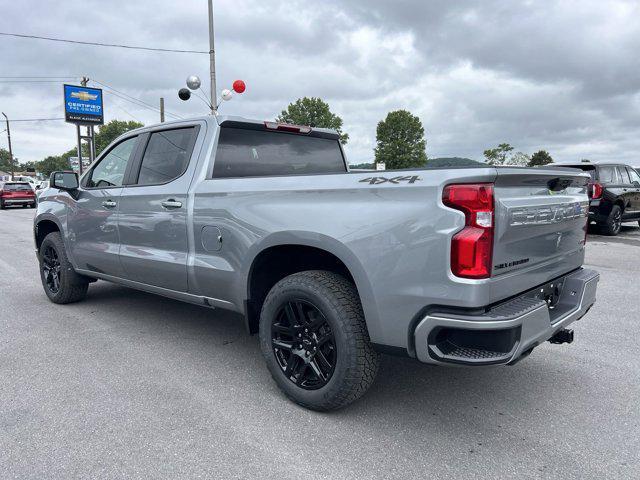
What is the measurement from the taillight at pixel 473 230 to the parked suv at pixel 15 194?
29.4 meters

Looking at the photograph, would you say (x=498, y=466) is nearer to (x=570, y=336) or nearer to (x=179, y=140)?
(x=570, y=336)

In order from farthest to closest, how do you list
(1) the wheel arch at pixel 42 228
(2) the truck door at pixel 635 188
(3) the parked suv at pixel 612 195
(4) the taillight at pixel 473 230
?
(2) the truck door at pixel 635 188, (3) the parked suv at pixel 612 195, (1) the wheel arch at pixel 42 228, (4) the taillight at pixel 473 230

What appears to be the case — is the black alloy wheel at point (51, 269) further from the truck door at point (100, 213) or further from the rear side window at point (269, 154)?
the rear side window at point (269, 154)

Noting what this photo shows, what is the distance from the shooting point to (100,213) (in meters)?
4.45

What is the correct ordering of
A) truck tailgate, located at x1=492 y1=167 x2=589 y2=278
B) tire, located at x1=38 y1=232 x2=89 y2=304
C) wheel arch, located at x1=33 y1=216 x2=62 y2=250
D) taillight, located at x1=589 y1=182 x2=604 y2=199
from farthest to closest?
taillight, located at x1=589 y1=182 x2=604 y2=199 → wheel arch, located at x1=33 y1=216 x2=62 y2=250 → tire, located at x1=38 y1=232 x2=89 y2=304 → truck tailgate, located at x1=492 y1=167 x2=589 y2=278

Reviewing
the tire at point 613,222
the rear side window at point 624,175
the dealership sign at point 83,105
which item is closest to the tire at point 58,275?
the tire at point 613,222

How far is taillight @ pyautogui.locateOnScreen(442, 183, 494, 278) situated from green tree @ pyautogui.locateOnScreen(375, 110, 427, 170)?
2521 inches

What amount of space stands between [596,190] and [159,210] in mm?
10642

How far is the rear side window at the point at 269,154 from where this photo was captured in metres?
3.62

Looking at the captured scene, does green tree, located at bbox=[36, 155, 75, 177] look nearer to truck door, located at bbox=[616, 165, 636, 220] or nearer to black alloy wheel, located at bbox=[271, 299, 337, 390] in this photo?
truck door, located at bbox=[616, 165, 636, 220]

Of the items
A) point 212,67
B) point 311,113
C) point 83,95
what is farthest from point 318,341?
point 311,113

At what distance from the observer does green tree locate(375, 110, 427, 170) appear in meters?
65.4

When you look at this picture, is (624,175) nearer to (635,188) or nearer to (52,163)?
(635,188)

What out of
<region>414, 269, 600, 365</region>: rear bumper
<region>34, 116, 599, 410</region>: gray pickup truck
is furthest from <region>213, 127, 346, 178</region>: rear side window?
<region>414, 269, 600, 365</region>: rear bumper
